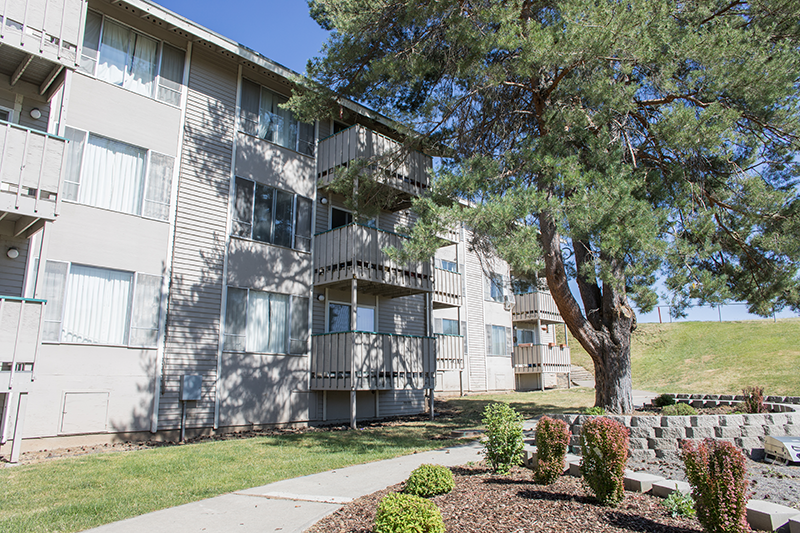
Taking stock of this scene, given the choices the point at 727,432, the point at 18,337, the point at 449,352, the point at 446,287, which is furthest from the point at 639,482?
the point at 449,352

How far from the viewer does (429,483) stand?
5570 mm

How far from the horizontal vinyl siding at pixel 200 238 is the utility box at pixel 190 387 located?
234 millimetres

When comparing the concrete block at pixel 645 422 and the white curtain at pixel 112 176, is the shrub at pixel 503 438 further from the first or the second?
the white curtain at pixel 112 176

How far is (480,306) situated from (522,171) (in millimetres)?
16352

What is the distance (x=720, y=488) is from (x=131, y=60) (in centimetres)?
1357

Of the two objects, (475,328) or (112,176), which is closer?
(112,176)

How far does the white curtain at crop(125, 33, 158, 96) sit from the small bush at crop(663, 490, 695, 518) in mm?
12839

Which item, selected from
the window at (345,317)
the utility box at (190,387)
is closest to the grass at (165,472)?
the utility box at (190,387)

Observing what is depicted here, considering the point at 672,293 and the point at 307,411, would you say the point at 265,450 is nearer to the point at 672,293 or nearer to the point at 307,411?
the point at 307,411

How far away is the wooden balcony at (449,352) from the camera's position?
18.7m

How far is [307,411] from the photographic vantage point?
14.0 m

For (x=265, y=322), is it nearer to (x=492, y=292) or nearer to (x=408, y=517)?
(x=408, y=517)

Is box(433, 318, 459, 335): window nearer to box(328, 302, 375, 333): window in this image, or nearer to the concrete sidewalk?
box(328, 302, 375, 333): window

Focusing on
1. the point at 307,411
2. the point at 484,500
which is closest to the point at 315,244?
the point at 307,411
